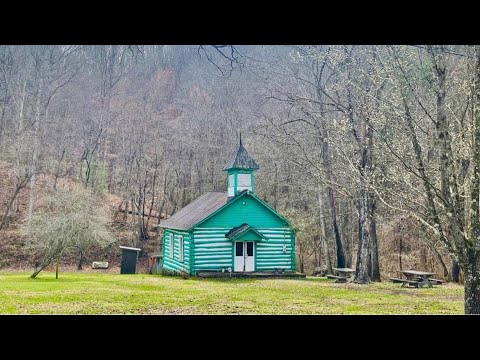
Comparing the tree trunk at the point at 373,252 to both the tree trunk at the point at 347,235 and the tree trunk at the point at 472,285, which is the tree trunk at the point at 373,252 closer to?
the tree trunk at the point at 347,235

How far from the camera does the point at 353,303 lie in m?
10.9

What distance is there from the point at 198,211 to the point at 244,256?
254 cm

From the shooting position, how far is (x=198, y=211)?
18.9 meters

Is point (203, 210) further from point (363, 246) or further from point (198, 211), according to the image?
point (363, 246)

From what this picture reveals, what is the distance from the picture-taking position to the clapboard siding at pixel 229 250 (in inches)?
681

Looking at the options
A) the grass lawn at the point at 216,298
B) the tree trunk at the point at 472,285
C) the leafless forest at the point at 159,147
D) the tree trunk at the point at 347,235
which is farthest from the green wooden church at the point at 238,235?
the tree trunk at the point at 472,285

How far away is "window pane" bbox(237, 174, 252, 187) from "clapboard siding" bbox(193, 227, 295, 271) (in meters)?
1.63

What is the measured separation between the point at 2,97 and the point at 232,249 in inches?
665

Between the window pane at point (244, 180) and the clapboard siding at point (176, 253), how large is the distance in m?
2.52

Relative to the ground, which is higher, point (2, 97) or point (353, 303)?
point (2, 97)
